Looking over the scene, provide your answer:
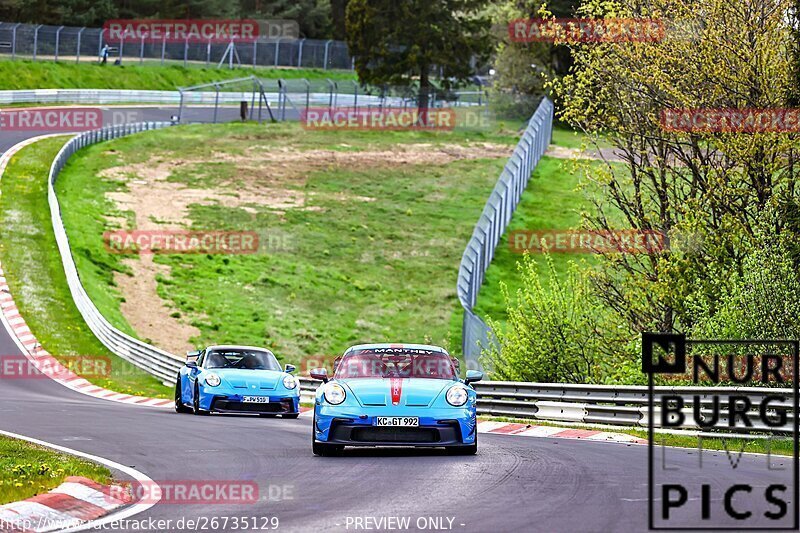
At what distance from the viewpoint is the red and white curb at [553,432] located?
1788 cm

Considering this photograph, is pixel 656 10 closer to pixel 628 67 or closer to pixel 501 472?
pixel 628 67

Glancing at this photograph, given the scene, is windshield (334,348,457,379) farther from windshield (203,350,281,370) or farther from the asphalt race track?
windshield (203,350,281,370)

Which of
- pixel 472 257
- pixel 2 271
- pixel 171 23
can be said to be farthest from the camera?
pixel 171 23

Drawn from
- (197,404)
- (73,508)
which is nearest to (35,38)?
(197,404)

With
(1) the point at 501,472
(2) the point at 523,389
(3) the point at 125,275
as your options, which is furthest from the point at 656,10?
(3) the point at 125,275

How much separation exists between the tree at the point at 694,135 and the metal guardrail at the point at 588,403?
3.42 meters

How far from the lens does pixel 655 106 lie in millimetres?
26453

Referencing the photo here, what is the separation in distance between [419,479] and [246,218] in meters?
42.5
